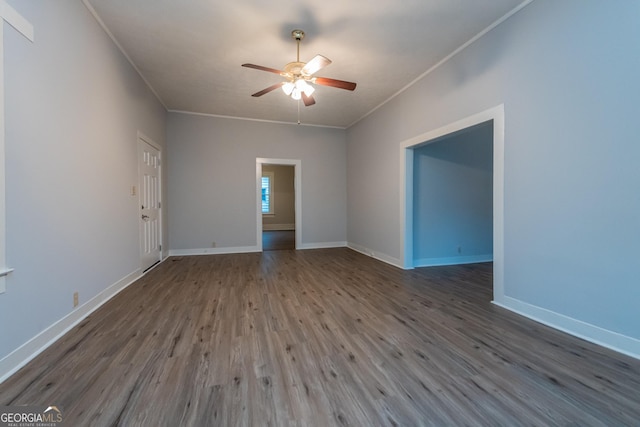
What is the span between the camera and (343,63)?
3.48 meters

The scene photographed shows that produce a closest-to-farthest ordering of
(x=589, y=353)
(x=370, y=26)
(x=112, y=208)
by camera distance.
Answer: (x=589, y=353)
(x=370, y=26)
(x=112, y=208)

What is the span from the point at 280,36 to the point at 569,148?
297cm

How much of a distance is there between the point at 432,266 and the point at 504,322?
83.4 inches

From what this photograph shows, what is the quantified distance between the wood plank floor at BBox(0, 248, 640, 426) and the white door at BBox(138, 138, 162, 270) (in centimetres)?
136

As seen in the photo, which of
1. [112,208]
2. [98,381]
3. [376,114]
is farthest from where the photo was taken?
[376,114]

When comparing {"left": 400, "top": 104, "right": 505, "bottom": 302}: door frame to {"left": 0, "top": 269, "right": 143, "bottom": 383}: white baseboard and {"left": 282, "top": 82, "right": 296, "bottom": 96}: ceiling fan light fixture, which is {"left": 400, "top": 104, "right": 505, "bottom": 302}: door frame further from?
{"left": 0, "top": 269, "right": 143, "bottom": 383}: white baseboard

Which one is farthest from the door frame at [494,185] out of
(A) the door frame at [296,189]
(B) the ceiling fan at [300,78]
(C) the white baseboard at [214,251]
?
(C) the white baseboard at [214,251]

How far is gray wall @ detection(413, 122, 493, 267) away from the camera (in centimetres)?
446

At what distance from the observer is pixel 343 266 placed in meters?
4.57

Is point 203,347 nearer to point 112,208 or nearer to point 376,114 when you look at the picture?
point 112,208

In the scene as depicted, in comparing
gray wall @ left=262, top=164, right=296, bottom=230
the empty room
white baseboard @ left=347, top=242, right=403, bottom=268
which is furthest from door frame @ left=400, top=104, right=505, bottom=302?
gray wall @ left=262, top=164, right=296, bottom=230

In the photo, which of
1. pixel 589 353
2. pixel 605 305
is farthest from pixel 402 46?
pixel 589 353

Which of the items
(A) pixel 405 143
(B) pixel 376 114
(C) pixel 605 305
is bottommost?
(C) pixel 605 305

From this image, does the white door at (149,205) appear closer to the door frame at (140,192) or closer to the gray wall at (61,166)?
the door frame at (140,192)
